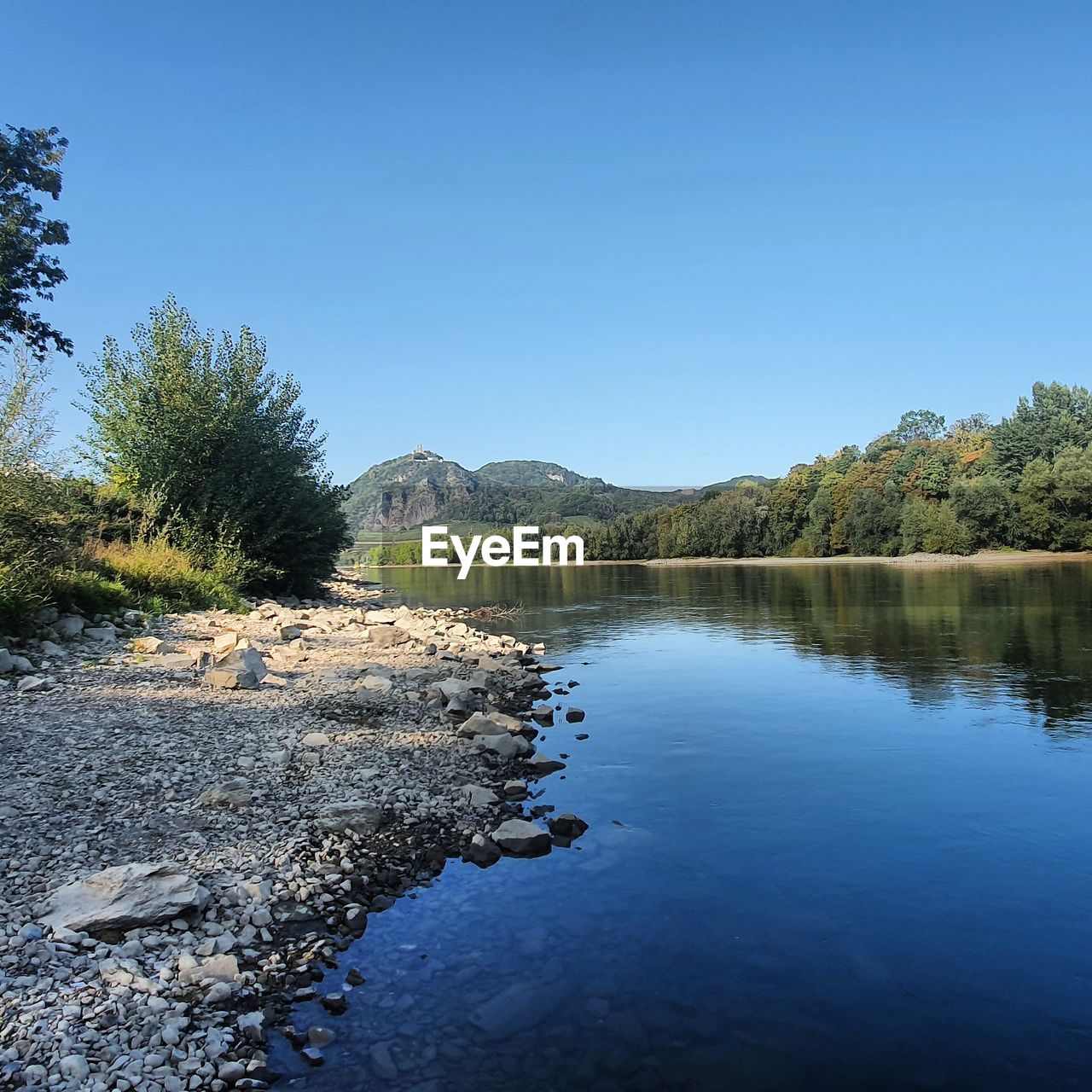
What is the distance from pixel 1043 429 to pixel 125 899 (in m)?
118

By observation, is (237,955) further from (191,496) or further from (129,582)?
(191,496)

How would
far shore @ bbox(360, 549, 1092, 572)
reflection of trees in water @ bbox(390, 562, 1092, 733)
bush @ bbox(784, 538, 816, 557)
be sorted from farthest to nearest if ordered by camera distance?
bush @ bbox(784, 538, 816, 557) → far shore @ bbox(360, 549, 1092, 572) → reflection of trees in water @ bbox(390, 562, 1092, 733)

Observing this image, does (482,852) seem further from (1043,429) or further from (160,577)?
(1043,429)

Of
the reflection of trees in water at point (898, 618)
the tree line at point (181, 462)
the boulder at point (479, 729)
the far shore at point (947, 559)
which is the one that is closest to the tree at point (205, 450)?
the tree line at point (181, 462)

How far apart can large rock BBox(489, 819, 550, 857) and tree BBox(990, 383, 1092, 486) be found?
106 m

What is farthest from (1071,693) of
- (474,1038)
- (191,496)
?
(191,496)

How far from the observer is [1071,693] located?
688 inches

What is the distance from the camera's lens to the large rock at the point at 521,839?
9000 mm

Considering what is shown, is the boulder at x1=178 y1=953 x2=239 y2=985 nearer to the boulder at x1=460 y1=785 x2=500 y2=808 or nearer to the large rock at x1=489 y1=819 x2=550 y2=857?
the large rock at x1=489 y1=819 x2=550 y2=857

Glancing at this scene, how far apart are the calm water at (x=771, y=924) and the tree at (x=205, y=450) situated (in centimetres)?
1856

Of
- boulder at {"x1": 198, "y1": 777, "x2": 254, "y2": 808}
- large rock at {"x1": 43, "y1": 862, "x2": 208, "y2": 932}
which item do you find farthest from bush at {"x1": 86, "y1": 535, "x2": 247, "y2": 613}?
large rock at {"x1": 43, "y1": 862, "x2": 208, "y2": 932}

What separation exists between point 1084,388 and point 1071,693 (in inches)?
4577

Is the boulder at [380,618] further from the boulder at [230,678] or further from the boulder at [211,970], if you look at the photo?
the boulder at [211,970]

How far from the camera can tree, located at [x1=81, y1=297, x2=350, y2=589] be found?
29.3 metres
